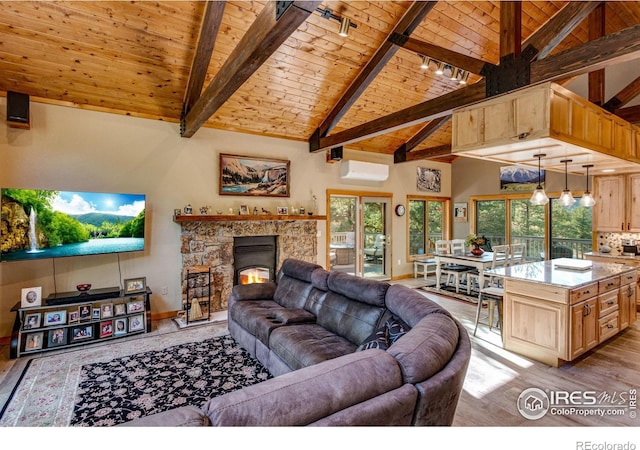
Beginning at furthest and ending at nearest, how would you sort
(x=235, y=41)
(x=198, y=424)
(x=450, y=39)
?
(x=450, y=39) < (x=235, y=41) < (x=198, y=424)

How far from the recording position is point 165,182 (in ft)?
16.1

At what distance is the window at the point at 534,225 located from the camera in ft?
21.5

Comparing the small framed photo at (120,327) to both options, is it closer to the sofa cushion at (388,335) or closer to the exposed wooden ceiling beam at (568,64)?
the sofa cushion at (388,335)

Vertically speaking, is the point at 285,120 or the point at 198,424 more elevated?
the point at 285,120

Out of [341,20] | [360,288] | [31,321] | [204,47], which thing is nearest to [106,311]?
[31,321]

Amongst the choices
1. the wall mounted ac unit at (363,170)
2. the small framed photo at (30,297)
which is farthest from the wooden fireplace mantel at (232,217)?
the small framed photo at (30,297)

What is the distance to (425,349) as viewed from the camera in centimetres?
152

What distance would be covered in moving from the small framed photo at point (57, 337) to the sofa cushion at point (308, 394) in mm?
3684

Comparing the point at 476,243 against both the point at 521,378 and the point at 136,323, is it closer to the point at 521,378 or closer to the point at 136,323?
the point at 521,378

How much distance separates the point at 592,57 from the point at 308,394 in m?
3.50

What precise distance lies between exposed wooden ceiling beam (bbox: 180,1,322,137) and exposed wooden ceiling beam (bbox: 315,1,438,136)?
2.49 meters
